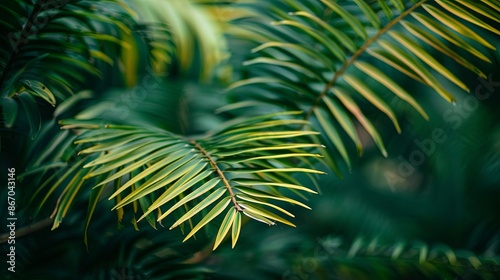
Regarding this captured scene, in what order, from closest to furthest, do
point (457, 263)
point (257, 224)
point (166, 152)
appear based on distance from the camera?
point (166, 152)
point (457, 263)
point (257, 224)

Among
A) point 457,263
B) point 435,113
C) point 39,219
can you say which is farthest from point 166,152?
point 435,113

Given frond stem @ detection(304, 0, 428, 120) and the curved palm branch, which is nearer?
the curved palm branch

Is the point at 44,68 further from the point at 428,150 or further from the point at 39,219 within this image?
the point at 428,150

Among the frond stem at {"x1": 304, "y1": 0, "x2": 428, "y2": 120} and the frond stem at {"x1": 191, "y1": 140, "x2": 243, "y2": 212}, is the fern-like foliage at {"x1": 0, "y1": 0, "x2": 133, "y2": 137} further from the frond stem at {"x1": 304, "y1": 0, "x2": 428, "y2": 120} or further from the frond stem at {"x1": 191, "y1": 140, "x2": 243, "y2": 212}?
the frond stem at {"x1": 304, "y1": 0, "x2": 428, "y2": 120}

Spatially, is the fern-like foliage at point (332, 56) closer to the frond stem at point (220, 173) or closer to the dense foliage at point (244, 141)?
the dense foliage at point (244, 141)

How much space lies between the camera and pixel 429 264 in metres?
0.83

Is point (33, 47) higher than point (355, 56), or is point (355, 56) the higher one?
point (355, 56)

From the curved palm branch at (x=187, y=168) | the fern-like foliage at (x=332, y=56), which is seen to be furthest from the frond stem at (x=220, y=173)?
the fern-like foliage at (x=332, y=56)

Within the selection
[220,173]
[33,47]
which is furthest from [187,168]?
[33,47]

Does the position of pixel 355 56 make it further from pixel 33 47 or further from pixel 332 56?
pixel 33 47

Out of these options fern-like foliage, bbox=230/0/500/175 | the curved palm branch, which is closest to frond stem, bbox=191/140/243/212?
the curved palm branch

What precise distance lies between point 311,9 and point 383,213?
16.0 inches

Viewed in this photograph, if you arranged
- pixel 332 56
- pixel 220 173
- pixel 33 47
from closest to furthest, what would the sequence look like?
pixel 220 173 → pixel 33 47 → pixel 332 56

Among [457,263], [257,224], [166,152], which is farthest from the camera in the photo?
[257,224]
